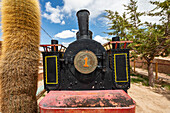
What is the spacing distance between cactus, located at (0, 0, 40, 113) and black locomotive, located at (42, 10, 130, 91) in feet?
1.43

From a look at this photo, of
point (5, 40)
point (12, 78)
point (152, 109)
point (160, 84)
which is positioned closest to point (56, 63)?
point (12, 78)

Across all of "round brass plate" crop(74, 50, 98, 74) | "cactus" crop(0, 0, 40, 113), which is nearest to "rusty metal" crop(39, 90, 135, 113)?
"round brass plate" crop(74, 50, 98, 74)

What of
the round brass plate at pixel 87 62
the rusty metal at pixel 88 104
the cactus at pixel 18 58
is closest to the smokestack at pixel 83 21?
the round brass plate at pixel 87 62

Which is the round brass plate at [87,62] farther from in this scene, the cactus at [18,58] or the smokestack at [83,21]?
the cactus at [18,58]

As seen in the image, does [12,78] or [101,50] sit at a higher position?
[101,50]

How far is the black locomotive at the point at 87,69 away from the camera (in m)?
2.52

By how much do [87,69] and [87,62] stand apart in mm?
203

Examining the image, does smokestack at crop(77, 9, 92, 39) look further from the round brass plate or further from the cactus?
the cactus

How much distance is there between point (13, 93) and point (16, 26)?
177 centimetres

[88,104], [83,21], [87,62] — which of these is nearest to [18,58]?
[87,62]

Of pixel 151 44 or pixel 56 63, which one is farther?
pixel 151 44

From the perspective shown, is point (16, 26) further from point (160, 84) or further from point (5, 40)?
point (160, 84)

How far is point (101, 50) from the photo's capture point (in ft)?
8.52

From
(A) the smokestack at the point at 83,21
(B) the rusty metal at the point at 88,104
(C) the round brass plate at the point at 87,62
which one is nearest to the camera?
(B) the rusty metal at the point at 88,104
